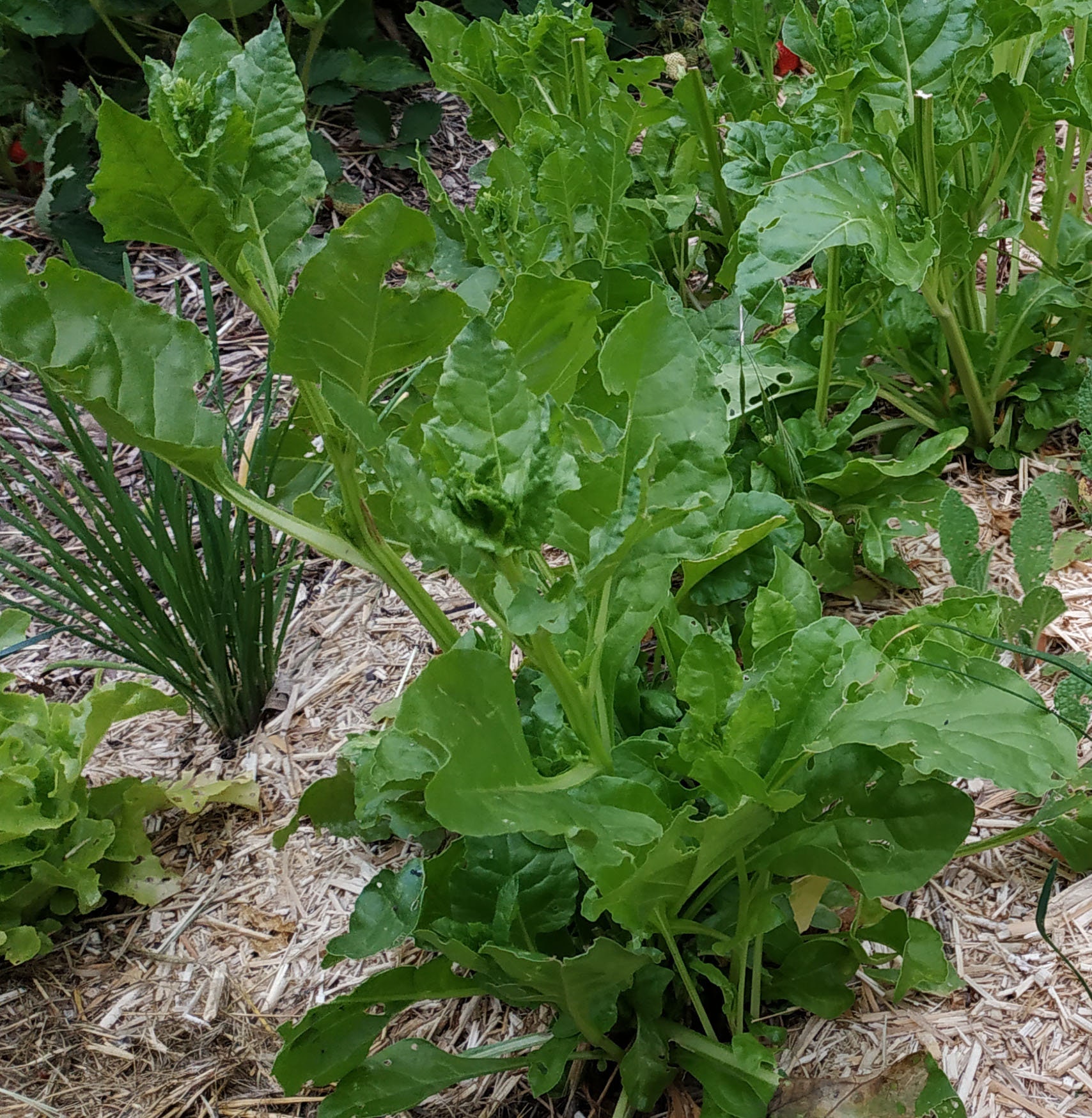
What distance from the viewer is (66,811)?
1157 mm

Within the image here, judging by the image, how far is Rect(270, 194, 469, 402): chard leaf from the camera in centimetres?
68

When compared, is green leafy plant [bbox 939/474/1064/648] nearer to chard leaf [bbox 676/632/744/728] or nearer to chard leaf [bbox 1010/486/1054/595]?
chard leaf [bbox 1010/486/1054/595]

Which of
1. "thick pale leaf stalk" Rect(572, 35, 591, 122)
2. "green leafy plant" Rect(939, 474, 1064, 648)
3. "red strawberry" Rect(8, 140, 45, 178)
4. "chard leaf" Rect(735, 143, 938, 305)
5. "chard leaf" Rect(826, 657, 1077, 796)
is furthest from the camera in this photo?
"red strawberry" Rect(8, 140, 45, 178)

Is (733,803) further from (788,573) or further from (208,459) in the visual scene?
(208,459)

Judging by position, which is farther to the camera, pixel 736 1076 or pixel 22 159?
pixel 22 159

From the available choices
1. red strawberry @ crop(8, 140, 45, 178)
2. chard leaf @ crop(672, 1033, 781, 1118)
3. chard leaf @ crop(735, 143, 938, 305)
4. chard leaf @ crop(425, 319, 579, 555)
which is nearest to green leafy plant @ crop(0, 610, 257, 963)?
chard leaf @ crop(672, 1033, 781, 1118)

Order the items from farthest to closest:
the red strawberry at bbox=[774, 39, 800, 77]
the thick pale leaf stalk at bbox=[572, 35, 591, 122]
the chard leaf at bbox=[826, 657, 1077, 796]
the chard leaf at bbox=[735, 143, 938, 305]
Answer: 1. the red strawberry at bbox=[774, 39, 800, 77]
2. the thick pale leaf stalk at bbox=[572, 35, 591, 122]
3. the chard leaf at bbox=[735, 143, 938, 305]
4. the chard leaf at bbox=[826, 657, 1077, 796]

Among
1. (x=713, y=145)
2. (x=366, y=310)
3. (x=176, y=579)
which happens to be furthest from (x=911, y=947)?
(x=713, y=145)

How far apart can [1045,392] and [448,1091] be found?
3.84 feet

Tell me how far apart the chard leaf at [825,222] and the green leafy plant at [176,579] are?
61 cm

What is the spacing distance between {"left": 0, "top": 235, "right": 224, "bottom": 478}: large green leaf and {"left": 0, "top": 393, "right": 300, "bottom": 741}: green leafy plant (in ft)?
1.27

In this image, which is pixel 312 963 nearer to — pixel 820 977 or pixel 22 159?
pixel 820 977

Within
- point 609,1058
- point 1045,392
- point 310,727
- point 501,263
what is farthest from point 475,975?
point 1045,392

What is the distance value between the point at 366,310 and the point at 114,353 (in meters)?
0.19
